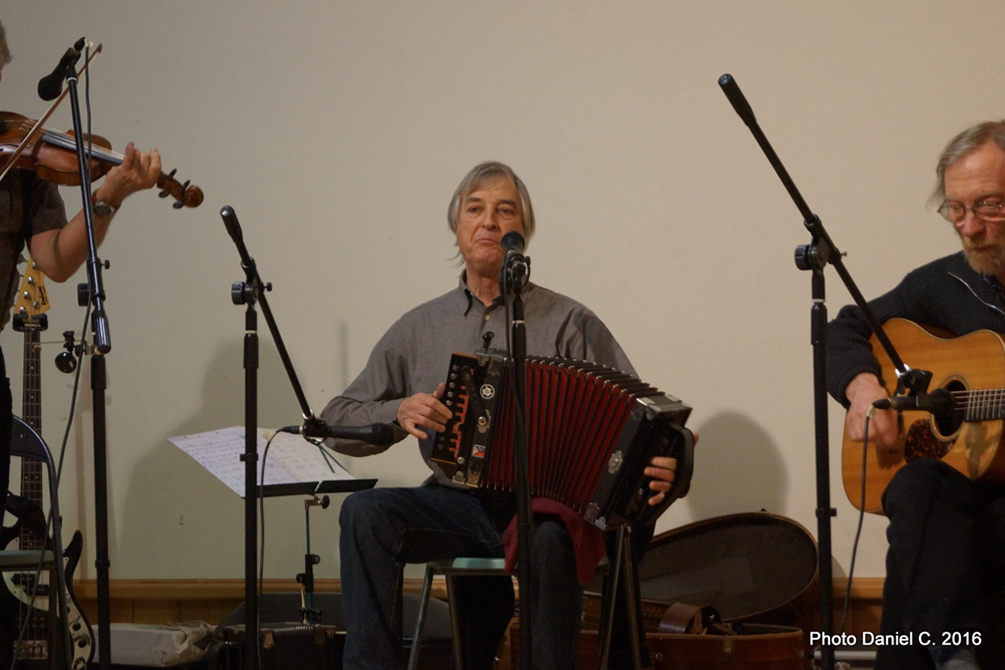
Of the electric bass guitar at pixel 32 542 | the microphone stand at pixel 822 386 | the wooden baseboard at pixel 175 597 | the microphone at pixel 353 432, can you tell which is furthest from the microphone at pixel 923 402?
the electric bass guitar at pixel 32 542

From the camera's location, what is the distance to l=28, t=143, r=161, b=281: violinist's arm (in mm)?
2166

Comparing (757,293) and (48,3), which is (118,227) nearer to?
(48,3)

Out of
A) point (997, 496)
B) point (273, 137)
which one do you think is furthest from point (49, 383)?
point (997, 496)

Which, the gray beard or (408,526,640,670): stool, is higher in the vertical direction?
the gray beard

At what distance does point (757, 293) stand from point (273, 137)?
1.73 metres

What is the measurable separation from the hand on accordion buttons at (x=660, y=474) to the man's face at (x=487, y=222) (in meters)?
0.78

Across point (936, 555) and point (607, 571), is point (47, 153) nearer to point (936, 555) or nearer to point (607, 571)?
point (607, 571)

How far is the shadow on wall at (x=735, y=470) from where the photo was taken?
3178 mm

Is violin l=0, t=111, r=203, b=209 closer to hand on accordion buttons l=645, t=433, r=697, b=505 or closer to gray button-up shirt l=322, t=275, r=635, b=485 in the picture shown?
gray button-up shirt l=322, t=275, r=635, b=485

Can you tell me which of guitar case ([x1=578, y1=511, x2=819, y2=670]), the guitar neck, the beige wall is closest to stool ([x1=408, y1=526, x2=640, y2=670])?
guitar case ([x1=578, y1=511, x2=819, y2=670])

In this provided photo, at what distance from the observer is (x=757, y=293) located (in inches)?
127

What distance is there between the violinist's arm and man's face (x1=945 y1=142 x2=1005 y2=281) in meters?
1.74

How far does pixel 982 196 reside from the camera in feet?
7.52

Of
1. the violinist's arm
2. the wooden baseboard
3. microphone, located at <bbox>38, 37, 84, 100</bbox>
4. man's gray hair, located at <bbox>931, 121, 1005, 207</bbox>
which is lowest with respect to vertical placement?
the wooden baseboard
